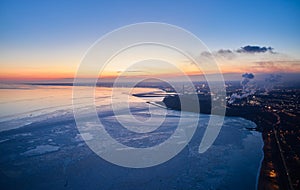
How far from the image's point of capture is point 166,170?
7.23 meters

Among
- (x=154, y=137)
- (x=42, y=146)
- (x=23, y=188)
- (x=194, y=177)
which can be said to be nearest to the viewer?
(x=23, y=188)

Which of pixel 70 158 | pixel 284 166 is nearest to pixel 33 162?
pixel 70 158

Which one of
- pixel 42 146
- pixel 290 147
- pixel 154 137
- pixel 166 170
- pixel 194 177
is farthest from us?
pixel 154 137

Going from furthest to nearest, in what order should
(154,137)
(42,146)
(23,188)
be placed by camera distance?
1. (154,137)
2. (42,146)
3. (23,188)

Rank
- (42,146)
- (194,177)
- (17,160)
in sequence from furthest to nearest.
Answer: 1. (42,146)
2. (17,160)
3. (194,177)

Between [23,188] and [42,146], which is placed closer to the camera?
[23,188]

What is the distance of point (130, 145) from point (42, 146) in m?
3.53

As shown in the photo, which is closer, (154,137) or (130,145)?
(130,145)

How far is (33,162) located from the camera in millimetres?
7562

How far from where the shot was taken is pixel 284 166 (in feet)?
25.9

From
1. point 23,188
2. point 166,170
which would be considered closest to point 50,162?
point 23,188

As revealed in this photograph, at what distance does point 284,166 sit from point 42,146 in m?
9.08

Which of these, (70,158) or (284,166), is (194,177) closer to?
(284,166)

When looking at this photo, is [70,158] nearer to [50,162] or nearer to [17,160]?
[50,162]
